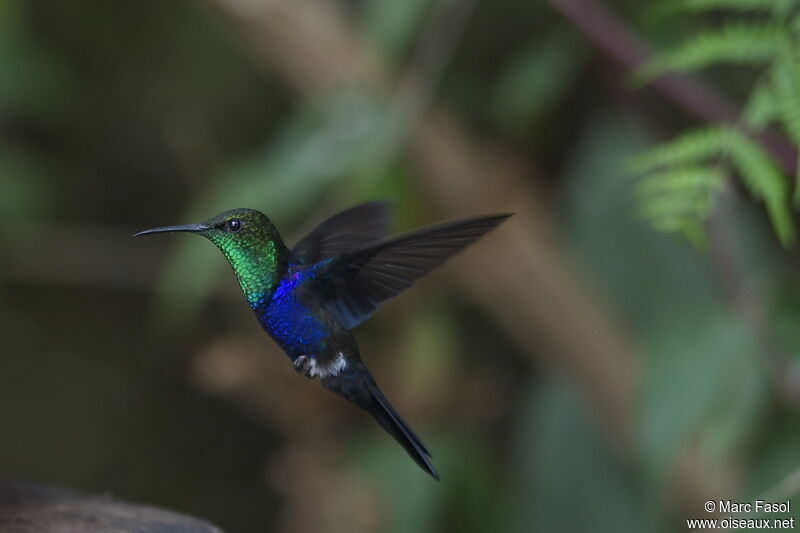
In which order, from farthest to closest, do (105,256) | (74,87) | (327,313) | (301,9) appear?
1. (105,256)
2. (74,87)
3. (301,9)
4. (327,313)

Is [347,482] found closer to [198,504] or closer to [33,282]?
[198,504]

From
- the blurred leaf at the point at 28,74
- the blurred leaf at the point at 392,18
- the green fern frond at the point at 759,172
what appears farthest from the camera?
the blurred leaf at the point at 28,74

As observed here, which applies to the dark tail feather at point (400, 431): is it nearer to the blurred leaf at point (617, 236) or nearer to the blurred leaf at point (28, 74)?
the blurred leaf at point (617, 236)

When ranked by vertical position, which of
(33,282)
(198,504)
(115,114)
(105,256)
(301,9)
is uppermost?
(301,9)

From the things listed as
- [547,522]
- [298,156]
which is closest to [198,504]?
[547,522]

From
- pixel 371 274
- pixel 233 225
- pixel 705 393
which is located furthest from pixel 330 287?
pixel 705 393

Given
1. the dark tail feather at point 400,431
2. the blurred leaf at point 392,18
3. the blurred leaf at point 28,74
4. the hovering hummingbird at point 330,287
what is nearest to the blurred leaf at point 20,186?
the blurred leaf at point 28,74

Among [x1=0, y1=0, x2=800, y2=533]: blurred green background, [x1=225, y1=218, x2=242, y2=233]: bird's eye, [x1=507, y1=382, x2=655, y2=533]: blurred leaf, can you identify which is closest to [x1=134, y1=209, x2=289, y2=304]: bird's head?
[x1=225, y1=218, x2=242, y2=233]: bird's eye
